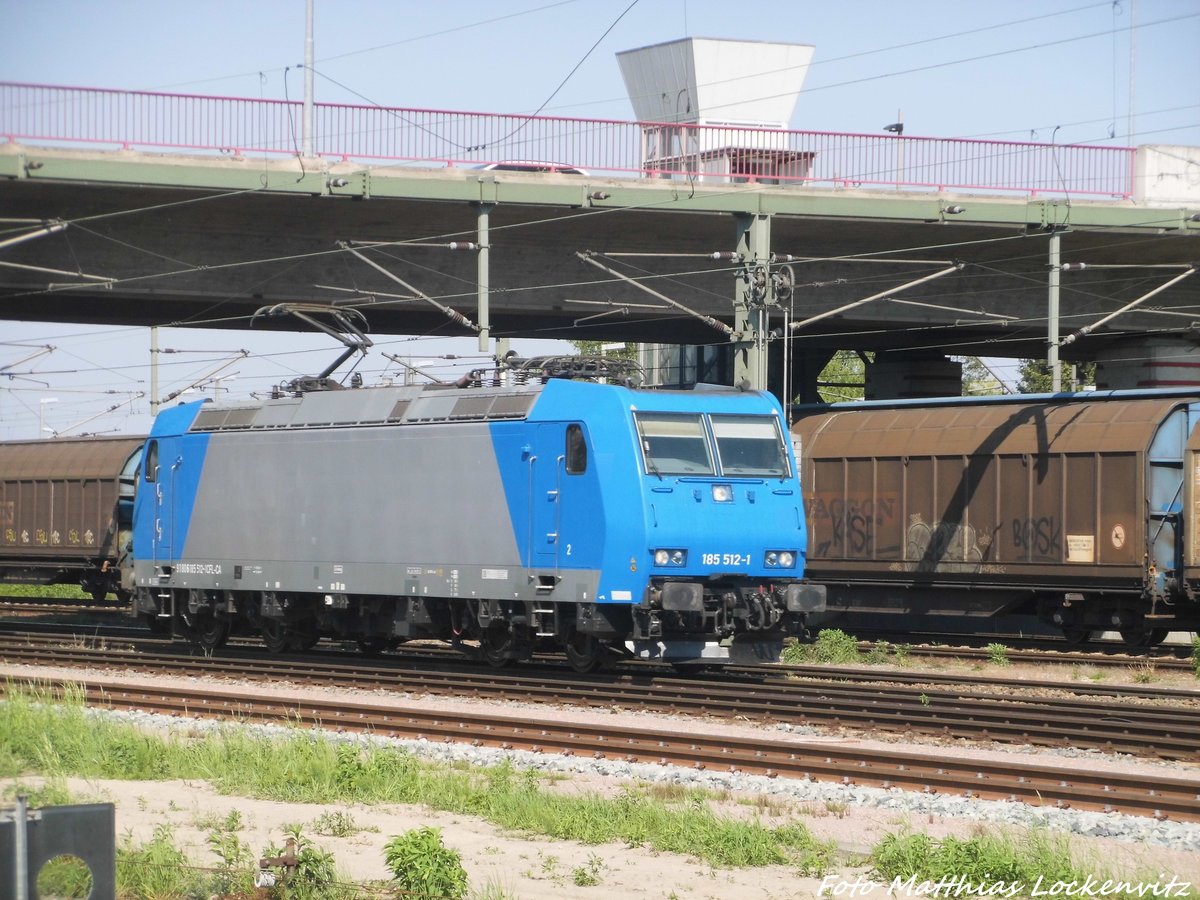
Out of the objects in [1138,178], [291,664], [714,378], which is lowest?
[291,664]

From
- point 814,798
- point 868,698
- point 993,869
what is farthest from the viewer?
point 868,698

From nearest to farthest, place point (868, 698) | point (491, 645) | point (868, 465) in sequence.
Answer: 1. point (868, 698)
2. point (491, 645)
3. point (868, 465)

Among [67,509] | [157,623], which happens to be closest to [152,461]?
[157,623]

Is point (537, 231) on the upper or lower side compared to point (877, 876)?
upper

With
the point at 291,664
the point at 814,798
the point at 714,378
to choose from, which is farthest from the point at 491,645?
the point at 714,378

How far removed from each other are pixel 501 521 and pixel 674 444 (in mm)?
2682

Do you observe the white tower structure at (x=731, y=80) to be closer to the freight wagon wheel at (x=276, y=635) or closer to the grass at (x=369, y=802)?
the freight wagon wheel at (x=276, y=635)

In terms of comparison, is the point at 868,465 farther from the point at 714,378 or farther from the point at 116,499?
the point at 714,378

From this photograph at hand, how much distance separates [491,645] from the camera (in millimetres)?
21484

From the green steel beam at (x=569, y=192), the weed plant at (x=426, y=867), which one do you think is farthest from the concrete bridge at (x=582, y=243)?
the weed plant at (x=426, y=867)

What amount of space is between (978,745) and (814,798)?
9.54 ft

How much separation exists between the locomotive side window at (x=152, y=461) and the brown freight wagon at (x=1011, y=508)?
35.7 ft

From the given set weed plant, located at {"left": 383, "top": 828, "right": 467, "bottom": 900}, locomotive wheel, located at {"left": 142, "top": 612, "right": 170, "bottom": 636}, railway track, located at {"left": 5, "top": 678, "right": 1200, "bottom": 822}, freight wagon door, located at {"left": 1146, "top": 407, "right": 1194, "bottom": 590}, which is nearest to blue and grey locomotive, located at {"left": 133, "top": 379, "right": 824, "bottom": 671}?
locomotive wheel, located at {"left": 142, "top": 612, "right": 170, "bottom": 636}

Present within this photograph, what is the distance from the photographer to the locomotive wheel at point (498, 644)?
21.1 m
